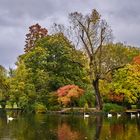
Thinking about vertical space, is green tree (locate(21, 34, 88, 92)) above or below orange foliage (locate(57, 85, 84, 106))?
above

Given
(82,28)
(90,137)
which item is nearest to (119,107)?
(82,28)

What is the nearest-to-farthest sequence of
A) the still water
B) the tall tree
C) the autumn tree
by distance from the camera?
the still water
the tall tree
the autumn tree

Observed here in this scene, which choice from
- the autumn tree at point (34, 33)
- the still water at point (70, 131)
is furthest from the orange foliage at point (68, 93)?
the autumn tree at point (34, 33)

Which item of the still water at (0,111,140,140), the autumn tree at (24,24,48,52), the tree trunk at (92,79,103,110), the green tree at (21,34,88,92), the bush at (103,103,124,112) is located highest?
the autumn tree at (24,24,48,52)

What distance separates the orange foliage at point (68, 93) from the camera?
54.9 m

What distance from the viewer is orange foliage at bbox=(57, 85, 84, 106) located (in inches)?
2160

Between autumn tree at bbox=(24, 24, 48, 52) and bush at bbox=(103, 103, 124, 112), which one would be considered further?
autumn tree at bbox=(24, 24, 48, 52)

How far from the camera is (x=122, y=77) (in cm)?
5197

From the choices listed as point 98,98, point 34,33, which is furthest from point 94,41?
point 34,33

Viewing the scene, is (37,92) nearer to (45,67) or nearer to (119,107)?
(45,67)

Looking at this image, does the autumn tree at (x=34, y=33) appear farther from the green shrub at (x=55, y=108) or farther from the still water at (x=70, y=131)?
the still water at (x=70, y=131)

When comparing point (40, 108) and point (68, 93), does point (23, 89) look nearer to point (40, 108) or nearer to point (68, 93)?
point (40, 108)

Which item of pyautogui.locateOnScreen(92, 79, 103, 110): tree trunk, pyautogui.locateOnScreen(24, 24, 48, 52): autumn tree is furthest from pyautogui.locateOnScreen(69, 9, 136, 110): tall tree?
pyautogui.locateOnScreen(24, 24, 48, 52): autumn tree

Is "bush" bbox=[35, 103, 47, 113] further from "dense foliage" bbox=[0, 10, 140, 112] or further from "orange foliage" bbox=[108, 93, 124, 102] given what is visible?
"orange foliage" bbox=[108, 93, 124, 102]
